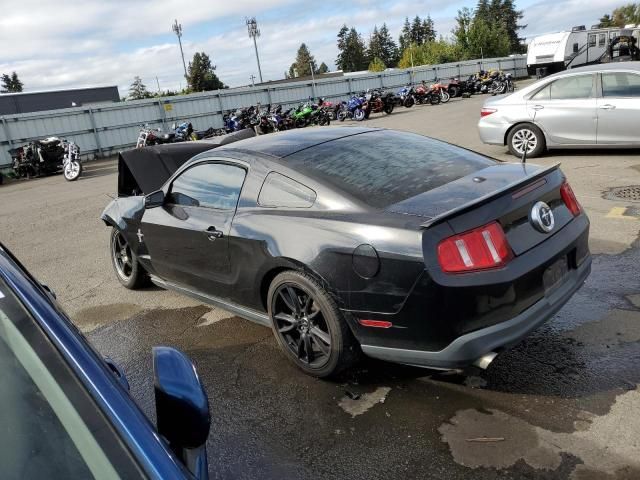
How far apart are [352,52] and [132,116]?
325ft

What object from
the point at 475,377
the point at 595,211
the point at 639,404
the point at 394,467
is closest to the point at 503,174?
the point at 475,377

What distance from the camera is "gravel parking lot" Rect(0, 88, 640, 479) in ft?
9.04

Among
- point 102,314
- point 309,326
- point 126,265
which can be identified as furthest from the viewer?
point 126,265

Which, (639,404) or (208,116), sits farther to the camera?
(208,116)

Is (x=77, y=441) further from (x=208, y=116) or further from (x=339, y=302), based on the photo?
(x=208, y=116)

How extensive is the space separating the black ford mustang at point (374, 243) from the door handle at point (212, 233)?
0.01 meters

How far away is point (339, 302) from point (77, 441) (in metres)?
2.06

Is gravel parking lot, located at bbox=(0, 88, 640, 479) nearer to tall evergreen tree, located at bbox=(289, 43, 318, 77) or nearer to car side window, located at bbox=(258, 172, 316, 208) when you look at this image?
car side window, located at bbox=(258, 172, 316, 208)

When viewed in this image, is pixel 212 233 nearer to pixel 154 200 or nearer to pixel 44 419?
pixel 154 200

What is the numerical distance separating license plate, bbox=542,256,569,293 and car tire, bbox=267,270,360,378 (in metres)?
1.15

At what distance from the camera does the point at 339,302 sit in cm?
325

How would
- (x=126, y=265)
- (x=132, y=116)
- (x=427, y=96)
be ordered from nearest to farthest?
(x=126, y=265), (x=132, y=116), (x=427, y=96)

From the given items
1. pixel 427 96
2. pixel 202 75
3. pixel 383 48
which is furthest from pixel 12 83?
pixel 427 96

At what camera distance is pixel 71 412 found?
4.42 feet
